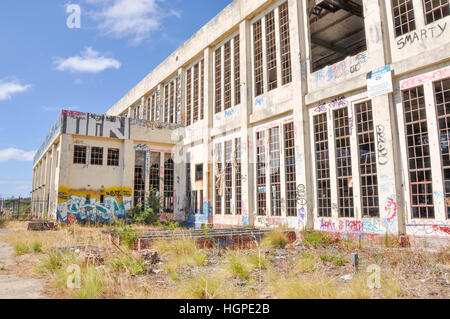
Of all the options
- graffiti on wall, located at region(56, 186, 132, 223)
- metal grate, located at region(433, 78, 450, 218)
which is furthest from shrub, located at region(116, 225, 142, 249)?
graffiti on wall, located at region(56, 186, 132, 223)

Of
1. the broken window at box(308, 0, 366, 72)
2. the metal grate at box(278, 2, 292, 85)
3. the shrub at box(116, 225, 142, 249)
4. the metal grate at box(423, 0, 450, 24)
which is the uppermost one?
the broken window at box(308, 0, 366, 72)

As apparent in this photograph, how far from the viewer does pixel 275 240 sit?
1123cm

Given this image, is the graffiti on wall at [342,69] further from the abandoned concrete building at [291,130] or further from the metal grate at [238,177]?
the metal grate at [238,177]

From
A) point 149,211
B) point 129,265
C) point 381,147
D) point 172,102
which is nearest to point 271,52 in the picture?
point 381,147

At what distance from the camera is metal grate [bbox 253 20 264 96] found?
54.9 feet

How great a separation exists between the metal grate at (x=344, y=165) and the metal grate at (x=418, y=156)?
2.12 m

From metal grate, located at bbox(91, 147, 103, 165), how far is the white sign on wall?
1676cm

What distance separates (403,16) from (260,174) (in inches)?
346

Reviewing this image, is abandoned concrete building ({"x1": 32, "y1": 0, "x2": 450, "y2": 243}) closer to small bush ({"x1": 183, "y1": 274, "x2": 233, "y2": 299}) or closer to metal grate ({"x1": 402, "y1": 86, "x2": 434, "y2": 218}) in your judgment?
metal grate ({"x1": 402, "y1": 86, "x2": 434, "y2": 218})

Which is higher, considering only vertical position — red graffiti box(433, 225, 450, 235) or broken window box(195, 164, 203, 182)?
broken window box(195, 164, 203, 182)

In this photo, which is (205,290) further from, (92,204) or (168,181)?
(168,181)

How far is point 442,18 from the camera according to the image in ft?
32.2

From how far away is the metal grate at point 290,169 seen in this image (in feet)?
46.1
